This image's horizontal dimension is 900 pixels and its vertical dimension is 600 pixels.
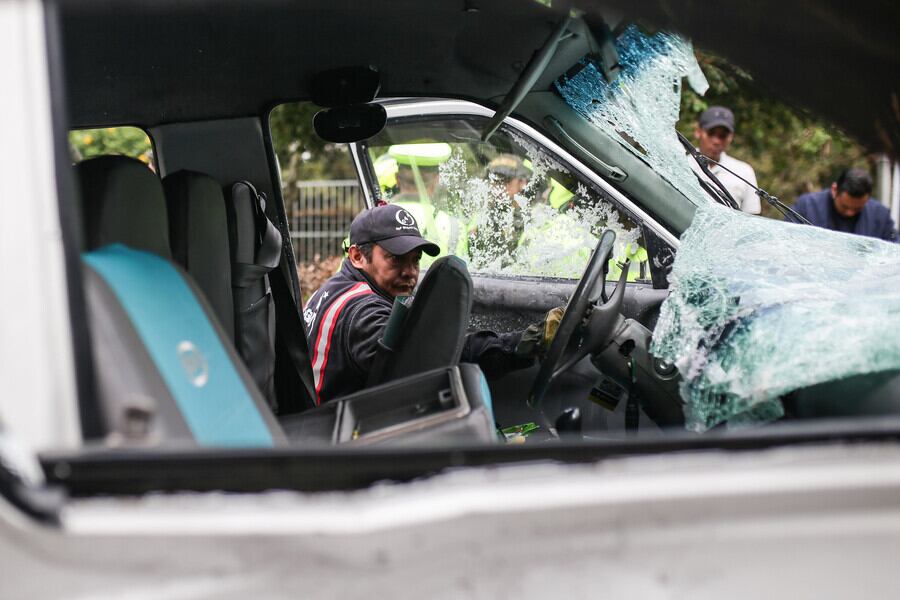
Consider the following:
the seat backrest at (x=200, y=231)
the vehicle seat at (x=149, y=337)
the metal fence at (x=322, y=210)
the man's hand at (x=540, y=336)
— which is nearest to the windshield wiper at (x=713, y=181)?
the man's hand at (x=540, y=336)

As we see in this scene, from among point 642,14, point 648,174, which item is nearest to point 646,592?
point 642,14

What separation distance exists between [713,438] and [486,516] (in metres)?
0.29

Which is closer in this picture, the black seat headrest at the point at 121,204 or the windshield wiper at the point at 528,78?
the black seat headrest at the point at 121,204

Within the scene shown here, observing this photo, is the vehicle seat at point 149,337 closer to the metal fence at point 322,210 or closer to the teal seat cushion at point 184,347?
the teal seat cushion at point 184,347

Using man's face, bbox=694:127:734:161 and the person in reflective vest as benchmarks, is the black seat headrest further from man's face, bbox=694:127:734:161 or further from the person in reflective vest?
man's face, bbox=694:127:734:161

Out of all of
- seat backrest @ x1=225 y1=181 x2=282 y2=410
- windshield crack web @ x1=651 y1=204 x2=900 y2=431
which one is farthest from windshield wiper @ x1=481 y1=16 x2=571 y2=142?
seat backrest @ x1=225 y1=181 x2=282 y2=410

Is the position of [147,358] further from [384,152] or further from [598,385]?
[384,152]

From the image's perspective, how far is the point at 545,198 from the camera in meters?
2.77

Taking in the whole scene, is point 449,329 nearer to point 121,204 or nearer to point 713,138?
point 121,204

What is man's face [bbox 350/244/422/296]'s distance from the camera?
278cm

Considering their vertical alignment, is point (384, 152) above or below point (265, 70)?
below

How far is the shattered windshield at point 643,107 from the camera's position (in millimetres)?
2232

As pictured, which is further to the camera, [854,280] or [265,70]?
[265,70]

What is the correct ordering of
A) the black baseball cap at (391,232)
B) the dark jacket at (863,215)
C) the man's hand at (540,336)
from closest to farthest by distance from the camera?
the man's hand at (540,336) < the black baseball cap at (391,232) < the dark jacket at (863,215)
